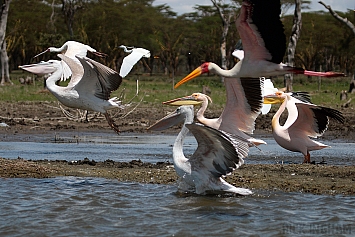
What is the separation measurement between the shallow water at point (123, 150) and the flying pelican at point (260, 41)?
2.42 metres

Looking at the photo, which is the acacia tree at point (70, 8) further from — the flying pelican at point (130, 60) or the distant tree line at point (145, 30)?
the flying pelican at point (130, 60)

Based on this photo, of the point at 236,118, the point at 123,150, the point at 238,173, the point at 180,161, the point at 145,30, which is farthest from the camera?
the point at 145,30

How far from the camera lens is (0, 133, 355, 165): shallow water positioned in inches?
394

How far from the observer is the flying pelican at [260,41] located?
22.4 ft

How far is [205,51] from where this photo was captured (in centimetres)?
5281

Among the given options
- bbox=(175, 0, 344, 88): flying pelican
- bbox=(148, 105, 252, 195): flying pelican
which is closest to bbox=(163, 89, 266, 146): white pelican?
bbox=(175, 0, 344, 88): flying pelican

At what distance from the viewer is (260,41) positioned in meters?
7.24

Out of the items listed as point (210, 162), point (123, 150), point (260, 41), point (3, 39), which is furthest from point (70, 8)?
point (210, 162)

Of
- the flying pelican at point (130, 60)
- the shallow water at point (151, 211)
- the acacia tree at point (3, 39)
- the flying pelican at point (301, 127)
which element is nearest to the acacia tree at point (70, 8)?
the acacia tree at point (3, 39)

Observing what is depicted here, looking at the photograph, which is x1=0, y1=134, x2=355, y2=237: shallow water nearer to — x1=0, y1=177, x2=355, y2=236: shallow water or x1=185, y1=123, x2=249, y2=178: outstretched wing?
x1=0, y1=177, x2=355, y2=236: shallow water

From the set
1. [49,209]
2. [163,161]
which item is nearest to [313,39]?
[163,161]

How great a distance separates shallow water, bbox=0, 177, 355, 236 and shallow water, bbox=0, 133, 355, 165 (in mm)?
2429

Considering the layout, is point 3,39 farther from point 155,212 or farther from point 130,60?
point 155,212

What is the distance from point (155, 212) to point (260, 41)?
2.13 meters
